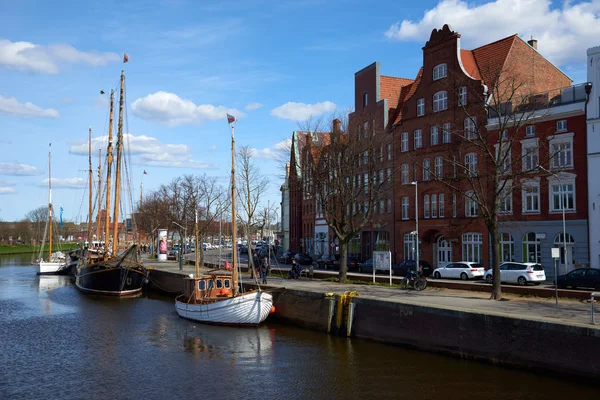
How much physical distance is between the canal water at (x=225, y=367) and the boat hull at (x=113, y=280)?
1355 cm

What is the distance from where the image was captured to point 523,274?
122ft

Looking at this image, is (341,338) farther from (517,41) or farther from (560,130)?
(517,41)

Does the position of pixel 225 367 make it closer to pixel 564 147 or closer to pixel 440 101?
pixel 564 147

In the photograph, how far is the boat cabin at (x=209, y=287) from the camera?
33.8 metres

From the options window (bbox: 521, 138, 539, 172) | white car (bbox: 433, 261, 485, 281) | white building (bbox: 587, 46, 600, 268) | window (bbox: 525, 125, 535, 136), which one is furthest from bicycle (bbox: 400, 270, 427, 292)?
window (bbox: 525, 125, 535, 136)

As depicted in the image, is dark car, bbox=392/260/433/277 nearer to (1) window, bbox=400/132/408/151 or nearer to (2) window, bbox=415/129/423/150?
(2) window, bbox=415/129/423/150

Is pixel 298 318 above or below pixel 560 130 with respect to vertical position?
below

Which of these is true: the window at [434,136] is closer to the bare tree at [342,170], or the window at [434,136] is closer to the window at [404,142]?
the window at [404,142]

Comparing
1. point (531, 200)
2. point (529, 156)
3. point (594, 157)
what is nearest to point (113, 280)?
point (531, 200)

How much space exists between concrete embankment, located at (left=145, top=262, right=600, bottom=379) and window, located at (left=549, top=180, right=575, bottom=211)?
15.0 metres

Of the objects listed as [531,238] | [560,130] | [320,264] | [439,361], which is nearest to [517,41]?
[560,130]

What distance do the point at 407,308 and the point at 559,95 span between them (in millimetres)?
25779

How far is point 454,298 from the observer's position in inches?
1130

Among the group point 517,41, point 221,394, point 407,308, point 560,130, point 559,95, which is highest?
point 517,41
